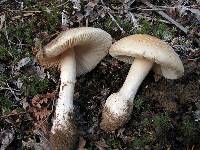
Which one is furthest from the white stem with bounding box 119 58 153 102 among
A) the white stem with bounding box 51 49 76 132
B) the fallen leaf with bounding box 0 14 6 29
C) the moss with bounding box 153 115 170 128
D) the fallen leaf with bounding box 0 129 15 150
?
the fallen leaf with bounding box 0 14 6 29

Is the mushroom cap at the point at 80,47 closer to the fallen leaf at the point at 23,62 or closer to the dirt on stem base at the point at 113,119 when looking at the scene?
the fallen leaf at the point at 23,62

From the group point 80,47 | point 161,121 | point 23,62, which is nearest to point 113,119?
point 161,121

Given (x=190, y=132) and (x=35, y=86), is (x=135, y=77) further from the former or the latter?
(x=35, y=86)

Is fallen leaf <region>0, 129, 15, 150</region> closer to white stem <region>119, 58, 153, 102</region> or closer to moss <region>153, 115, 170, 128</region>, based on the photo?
white stem <region>119, 58, 153, 102</region>

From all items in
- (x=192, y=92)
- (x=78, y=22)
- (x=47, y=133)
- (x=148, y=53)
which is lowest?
(x=47, y=133)

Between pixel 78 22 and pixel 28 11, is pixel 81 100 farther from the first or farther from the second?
pixel 28 11

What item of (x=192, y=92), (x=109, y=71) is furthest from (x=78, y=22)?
(x=192, y=92)

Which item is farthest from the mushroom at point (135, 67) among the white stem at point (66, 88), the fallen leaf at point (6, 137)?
the fallen leaf at point (6, 137)
